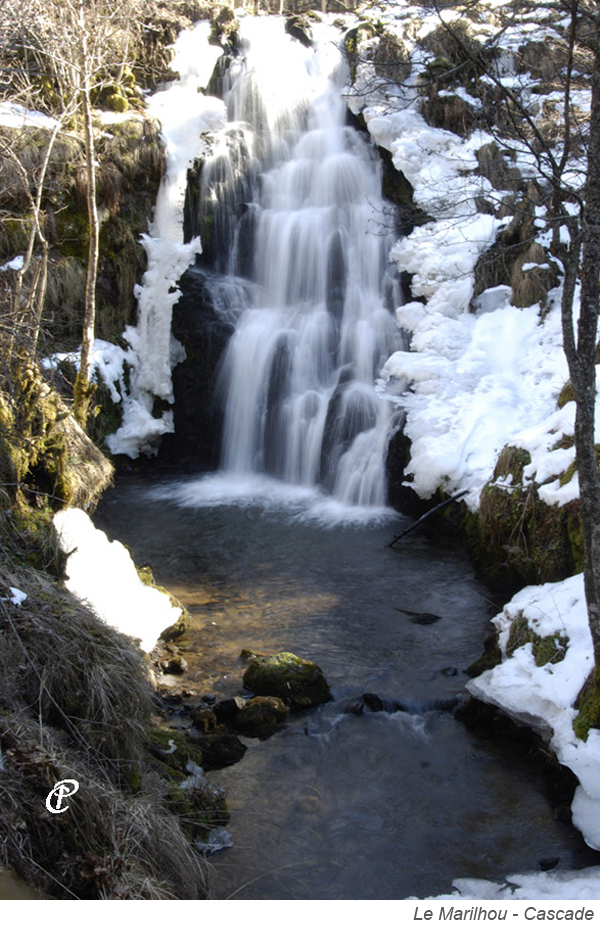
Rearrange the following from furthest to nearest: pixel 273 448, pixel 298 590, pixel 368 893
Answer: pixel 273 448 < pixel 298 590 < pixel 368 893

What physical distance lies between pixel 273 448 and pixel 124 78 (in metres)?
8.34

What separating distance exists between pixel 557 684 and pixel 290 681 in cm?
206

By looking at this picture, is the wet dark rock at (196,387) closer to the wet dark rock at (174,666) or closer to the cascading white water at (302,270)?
the cascading white water at (302,270)

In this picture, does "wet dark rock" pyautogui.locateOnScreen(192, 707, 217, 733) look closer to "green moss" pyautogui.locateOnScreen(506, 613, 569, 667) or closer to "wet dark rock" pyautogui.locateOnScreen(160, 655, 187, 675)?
"wet dark rock" pyautogui.locateOnScreen(160, 655, 187, 675)

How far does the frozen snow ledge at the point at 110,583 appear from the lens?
5952 millimetres

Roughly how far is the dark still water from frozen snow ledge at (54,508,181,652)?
49 centimetres

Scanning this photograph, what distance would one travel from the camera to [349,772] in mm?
5066

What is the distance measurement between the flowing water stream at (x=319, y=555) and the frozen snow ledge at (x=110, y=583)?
0.48 m


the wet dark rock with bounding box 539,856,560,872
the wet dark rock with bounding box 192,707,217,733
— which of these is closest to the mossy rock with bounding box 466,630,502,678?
the wet dark rock with bounding box 539,856,560,872

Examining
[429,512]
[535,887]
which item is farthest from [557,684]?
[429,512]

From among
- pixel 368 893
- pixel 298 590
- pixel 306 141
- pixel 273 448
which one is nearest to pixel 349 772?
pixel 368 893

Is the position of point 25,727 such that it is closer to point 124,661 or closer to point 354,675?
point 124,661

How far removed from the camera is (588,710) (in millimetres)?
4543

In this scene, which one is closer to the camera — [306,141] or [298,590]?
[298,590]
